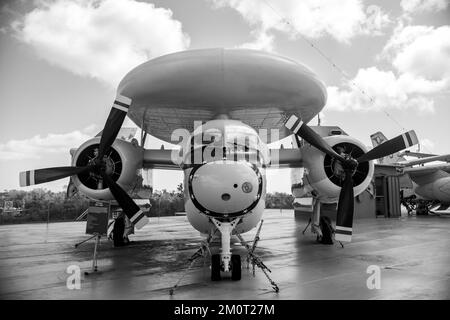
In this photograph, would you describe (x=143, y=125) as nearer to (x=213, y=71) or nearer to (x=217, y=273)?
(x=213, y=71)

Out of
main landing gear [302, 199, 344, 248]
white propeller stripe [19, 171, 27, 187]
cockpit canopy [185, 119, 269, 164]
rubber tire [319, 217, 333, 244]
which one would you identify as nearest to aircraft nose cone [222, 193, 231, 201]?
Answer: cockpit canopy [185, 119, 269, 164]

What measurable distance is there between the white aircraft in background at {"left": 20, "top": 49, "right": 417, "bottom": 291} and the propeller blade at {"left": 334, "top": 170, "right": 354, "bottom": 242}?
25mm

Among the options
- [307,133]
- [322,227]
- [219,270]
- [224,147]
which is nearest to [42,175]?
[224,147]

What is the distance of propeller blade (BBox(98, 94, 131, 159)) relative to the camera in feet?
27.0

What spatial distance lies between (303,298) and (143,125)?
853cm

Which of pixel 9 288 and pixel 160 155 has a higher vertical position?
pixel 160 155

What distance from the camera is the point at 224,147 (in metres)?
6.82

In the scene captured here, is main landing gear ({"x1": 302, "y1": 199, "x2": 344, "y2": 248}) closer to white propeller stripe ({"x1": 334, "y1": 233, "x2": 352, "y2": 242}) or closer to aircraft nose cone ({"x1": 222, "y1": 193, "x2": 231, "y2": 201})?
white propeller stripe ({"x1": 334, "y1": 233, "x2": 352, "y2": 242})

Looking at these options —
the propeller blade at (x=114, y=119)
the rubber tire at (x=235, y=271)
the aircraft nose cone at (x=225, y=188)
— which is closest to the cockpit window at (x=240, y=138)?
the aircraft nose cone at (x=225, y=188)

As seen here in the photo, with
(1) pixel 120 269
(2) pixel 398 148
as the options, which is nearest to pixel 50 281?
(1) pixel 120 269

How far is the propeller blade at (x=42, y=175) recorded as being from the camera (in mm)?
8703

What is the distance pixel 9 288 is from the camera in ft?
19.6

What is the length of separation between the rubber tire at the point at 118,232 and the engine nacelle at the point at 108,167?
1877mm

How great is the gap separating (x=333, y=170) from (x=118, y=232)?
710cm
